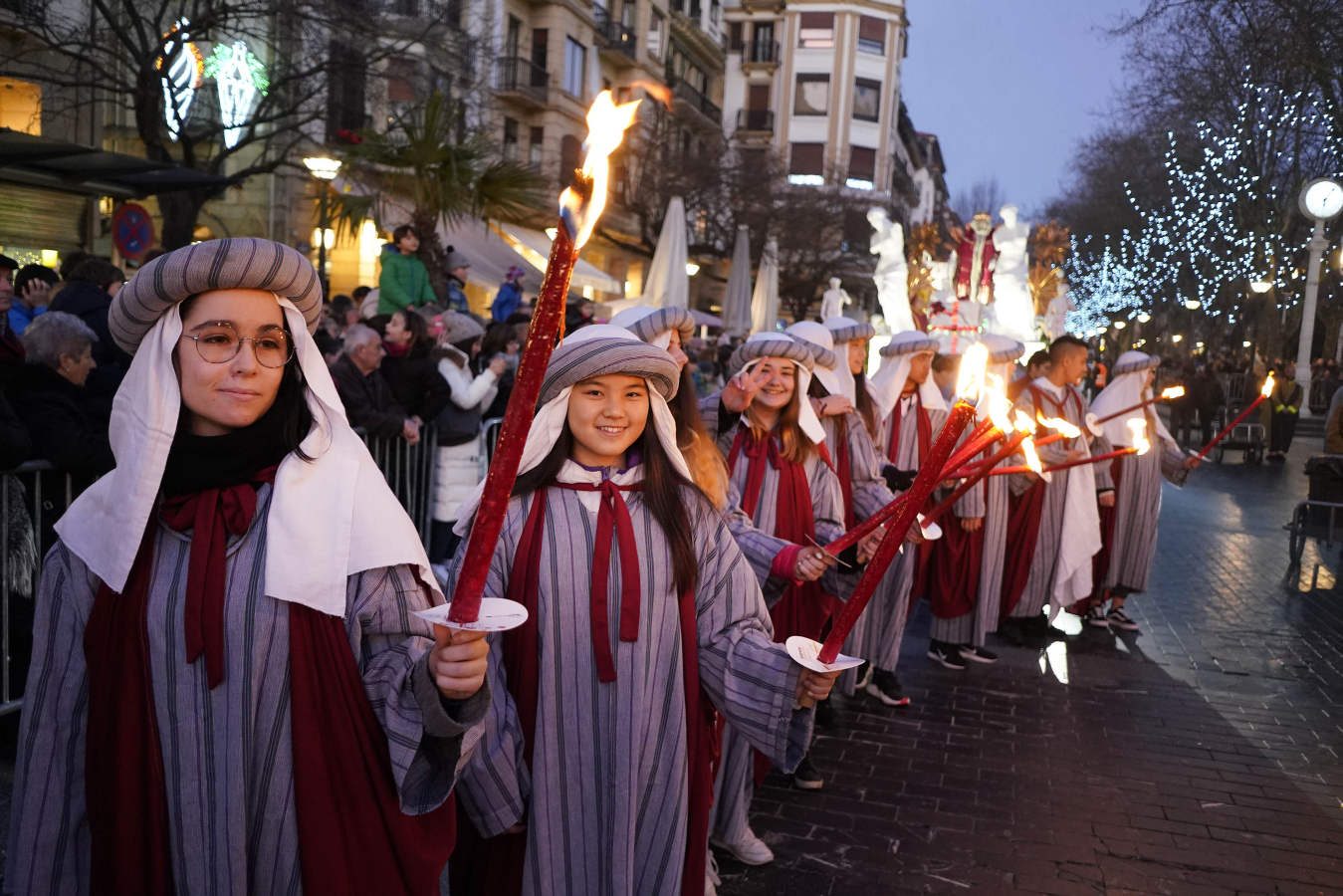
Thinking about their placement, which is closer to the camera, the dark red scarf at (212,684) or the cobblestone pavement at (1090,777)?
the dark red scarf at (212,684)

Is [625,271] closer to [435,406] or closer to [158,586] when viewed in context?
[435,406]

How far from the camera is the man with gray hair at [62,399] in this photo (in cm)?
490

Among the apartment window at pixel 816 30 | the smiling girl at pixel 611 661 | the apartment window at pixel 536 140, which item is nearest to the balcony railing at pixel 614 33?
the apartment window at pixel 536 140

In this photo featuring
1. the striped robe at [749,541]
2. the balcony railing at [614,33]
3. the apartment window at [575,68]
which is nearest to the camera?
the striped robe at [749,541]

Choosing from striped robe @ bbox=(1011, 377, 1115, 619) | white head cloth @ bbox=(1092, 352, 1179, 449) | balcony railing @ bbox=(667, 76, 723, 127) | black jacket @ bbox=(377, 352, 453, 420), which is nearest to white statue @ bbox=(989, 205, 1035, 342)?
white head cloth @ bbox=(1092, 352, 1179, 449)

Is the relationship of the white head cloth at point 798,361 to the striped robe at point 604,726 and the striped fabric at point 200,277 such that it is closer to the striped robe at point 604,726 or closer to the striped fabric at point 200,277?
the striped robe at point 604,726

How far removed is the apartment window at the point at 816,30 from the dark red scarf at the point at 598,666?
6661 centimetres

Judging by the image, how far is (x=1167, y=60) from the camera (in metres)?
28.4

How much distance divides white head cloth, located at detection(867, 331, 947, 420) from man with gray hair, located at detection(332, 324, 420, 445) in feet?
9.71

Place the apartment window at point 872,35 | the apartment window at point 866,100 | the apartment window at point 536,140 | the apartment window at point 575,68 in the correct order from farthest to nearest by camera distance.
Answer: the apartment window at point 872,35 → the apartment window at point 866,100 → the apartment window at point 575,68 → the apartment window at point 536,140

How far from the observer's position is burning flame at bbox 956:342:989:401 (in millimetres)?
2280

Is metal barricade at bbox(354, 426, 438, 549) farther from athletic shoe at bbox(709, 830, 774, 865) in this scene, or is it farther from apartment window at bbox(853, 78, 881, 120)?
apartment window at bbox(853, 78, 881, 120)

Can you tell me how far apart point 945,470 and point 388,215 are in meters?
19.6

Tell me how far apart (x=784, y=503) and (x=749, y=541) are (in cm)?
102
